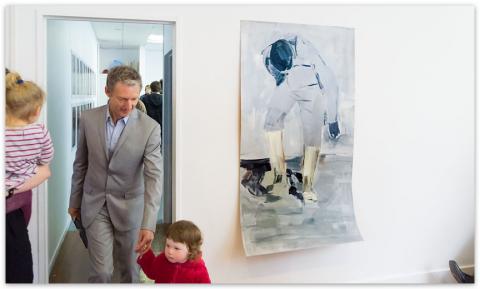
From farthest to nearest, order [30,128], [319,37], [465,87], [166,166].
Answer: [465,87] < [319,37] < [166,166] < [30,128]

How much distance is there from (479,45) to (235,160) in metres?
1.17

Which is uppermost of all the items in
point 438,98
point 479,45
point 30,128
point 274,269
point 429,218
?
point 479,45

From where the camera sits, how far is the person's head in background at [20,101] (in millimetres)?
1699

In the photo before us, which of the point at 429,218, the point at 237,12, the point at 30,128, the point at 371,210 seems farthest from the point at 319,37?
the point at 30,128

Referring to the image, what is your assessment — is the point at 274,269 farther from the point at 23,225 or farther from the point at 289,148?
the point at 23,225

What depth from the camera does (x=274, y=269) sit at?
85.0 inches

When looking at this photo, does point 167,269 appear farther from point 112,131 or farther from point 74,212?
point 112,131

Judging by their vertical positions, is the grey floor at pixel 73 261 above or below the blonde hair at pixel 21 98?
below

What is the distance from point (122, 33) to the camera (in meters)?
1.86

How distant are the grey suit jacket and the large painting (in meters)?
0.39

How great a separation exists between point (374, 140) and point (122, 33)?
117 cm

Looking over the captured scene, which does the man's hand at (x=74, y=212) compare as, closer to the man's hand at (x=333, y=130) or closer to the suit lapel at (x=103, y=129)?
the suit lapel at (x=103, y=129)

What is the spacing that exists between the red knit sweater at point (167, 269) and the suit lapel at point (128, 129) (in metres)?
0.40

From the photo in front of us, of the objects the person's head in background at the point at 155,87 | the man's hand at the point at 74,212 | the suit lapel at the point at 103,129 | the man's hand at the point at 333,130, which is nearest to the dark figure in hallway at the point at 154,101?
the person's head in background at the point at 155,87
